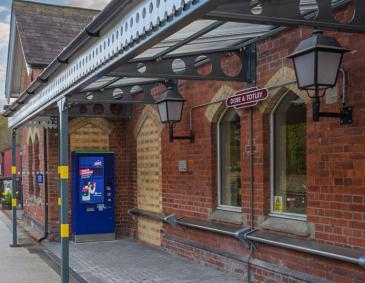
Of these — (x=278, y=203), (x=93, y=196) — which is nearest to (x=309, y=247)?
(x=278, y=203)

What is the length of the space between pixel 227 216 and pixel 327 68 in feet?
11.7

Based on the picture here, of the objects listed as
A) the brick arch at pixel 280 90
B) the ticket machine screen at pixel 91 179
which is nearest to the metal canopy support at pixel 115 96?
the ticket machine screen at pixel 91 179

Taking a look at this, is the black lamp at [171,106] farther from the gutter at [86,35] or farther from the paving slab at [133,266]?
the paving slab at [133,266]

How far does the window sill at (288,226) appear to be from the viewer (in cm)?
617

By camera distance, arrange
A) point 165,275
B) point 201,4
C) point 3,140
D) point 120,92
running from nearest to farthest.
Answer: point 201,4
point 165,275
point 120,92
point 3,140

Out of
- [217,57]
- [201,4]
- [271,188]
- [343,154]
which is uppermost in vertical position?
[217,57]

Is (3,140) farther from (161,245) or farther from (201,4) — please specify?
(201,4)

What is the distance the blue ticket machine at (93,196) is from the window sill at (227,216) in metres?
4.11

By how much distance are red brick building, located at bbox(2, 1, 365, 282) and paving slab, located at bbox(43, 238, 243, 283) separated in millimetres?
249

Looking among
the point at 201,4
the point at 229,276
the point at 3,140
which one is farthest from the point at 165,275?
the point at 3,140

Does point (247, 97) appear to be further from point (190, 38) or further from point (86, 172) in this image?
point (86, 172)

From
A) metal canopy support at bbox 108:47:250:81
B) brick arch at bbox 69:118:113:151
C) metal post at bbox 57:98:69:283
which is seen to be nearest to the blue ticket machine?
brick arch at bbox 69:118:113:151

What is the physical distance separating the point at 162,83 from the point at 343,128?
4.52m

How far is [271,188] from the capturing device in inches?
279
